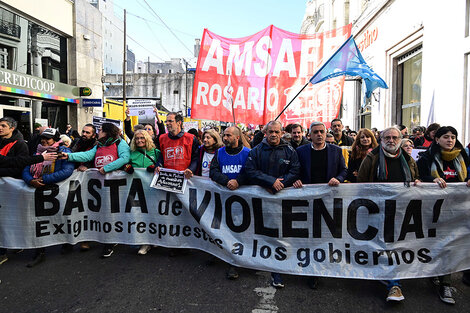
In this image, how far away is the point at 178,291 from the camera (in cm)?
339

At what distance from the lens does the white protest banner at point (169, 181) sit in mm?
4363

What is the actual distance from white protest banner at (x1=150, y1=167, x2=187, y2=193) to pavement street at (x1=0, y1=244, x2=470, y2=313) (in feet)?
3.13

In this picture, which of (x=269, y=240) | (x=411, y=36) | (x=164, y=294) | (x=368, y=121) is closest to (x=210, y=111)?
(x=269, y=240)

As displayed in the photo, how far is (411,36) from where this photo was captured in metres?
10.7

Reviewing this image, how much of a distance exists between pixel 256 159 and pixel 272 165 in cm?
22

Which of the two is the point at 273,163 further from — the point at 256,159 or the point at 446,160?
the point at 446,160

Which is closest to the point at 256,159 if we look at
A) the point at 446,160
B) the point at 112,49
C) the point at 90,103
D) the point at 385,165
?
the point at 385,165

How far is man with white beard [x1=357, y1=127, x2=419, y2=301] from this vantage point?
11.7 feet

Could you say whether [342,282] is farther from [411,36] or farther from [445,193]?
[411,36]

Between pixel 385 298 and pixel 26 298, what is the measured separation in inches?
144

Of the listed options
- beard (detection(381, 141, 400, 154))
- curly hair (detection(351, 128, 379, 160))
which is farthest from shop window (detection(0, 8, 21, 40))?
beard (detection(381, 141, 400, 154))

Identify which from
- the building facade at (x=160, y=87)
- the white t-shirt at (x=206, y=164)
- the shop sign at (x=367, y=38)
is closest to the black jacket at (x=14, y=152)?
the white t-shirt at (x=206, y=164)

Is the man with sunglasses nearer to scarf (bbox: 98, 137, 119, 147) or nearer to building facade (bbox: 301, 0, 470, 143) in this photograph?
scarf (bbox: 98, 137, 119, 147)

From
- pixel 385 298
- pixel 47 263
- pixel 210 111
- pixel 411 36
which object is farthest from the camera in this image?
pixel 411 36
